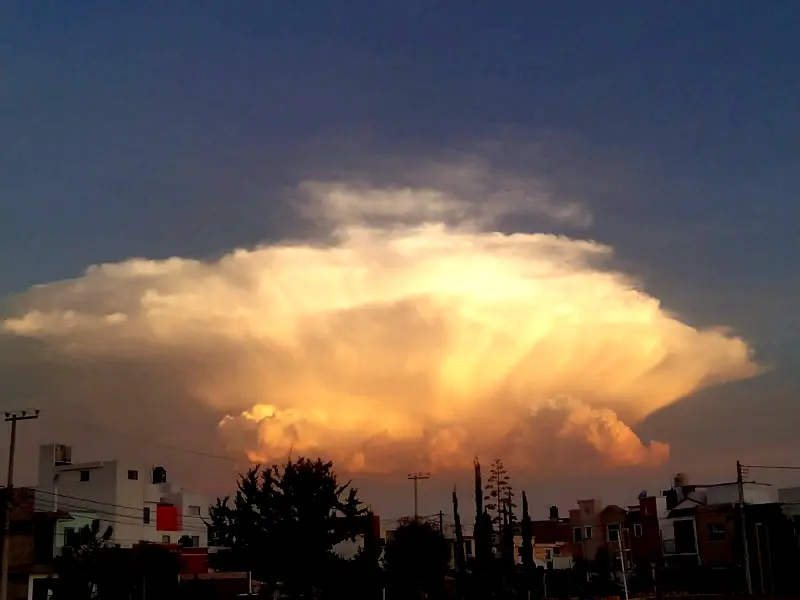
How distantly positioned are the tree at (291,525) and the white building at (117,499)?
3929cm

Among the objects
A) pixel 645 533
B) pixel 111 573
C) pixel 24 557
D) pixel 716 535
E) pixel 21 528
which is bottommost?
pixel 111 573

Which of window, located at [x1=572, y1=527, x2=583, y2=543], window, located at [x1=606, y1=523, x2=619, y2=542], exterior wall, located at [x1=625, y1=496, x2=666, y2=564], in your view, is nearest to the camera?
exterior wall, located at [x1=625, y1=496, x2=666, y2=564]

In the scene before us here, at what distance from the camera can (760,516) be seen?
8231cm

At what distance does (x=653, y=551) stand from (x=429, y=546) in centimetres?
3344

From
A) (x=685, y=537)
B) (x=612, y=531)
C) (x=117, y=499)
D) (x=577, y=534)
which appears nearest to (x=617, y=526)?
(x=612, y=531)

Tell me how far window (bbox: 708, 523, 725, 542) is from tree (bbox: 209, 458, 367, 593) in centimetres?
4644

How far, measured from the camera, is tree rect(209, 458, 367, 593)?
164 feet

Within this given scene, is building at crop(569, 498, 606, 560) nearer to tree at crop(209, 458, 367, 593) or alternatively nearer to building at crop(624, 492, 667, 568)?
building at crop(624, 492, 667, 568)

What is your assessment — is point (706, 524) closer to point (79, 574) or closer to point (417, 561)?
point (417, 561)

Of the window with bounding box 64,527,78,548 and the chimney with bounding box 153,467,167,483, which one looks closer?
the window with bounding box 64,527,78,548

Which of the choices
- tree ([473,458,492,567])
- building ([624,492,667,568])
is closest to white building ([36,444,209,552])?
tree ([473,458,492,567])

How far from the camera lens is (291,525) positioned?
50.4 meters

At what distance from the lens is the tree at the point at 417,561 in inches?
2699

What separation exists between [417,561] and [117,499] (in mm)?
38556
